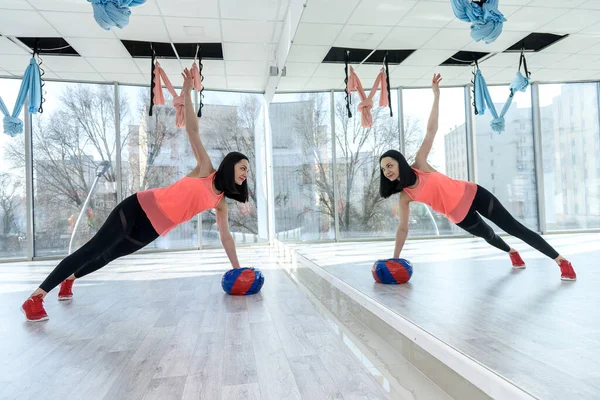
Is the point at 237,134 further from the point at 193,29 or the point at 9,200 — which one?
the point at 9,200

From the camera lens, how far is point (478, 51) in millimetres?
1942

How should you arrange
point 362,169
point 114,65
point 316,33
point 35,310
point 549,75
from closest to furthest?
point 549,75, point 35,310, point 362,169, point 316,33, point 114,65

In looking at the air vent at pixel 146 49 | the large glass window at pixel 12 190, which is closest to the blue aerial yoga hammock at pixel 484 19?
the air vent at pixel 146 49

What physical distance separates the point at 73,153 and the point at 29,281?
295cm

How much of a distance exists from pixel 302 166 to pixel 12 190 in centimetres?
459

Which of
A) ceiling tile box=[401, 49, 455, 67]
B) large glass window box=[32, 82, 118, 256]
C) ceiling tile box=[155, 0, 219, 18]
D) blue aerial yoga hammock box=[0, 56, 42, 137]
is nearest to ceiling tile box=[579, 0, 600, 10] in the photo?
ceiling tile box=[401, 49, 455, 67]

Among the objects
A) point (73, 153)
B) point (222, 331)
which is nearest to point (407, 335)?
point (222, 331)

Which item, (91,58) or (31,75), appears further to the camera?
(91,58)

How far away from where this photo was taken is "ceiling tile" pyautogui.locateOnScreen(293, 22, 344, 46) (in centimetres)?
330

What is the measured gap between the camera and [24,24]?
14.9ft

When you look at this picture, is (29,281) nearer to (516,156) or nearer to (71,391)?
(71,391)

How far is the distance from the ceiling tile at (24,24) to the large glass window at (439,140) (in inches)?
167

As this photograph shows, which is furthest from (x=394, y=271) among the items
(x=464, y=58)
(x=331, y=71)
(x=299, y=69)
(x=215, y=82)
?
(x=215, y=82)

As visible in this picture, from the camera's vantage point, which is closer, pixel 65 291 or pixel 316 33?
pixel 65 291
